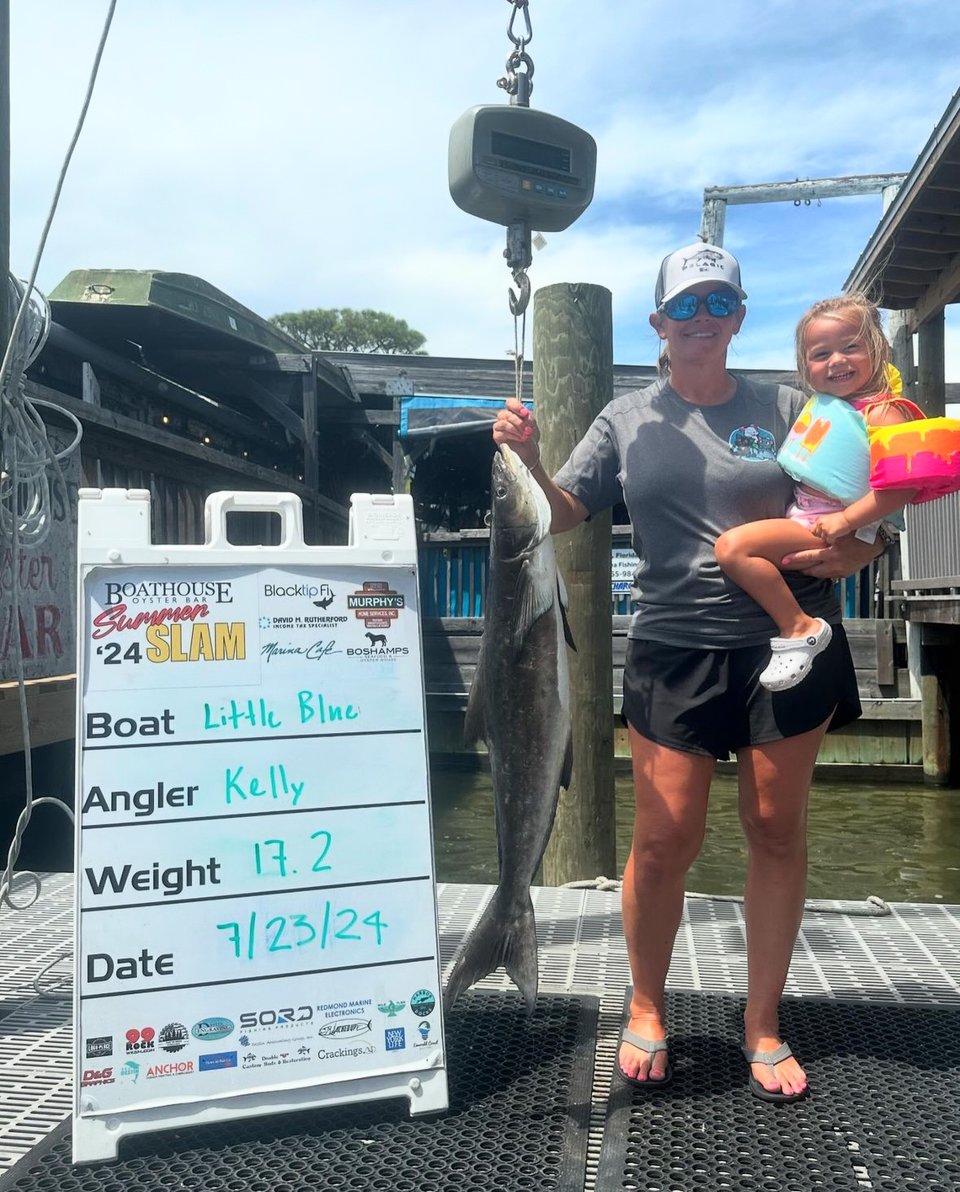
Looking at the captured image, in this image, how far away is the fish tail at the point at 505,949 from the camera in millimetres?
2590

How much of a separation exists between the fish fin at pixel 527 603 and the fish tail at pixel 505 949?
0.67m

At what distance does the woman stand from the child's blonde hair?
181 mm

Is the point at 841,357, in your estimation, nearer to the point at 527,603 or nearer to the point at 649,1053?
the point at 527,603

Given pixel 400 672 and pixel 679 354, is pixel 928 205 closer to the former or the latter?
pixel 679 354

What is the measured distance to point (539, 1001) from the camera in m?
3.04

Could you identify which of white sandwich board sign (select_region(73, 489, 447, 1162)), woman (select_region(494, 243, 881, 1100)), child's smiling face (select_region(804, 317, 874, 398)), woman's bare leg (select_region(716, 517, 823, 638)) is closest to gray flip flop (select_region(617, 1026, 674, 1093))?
woman (select_region(494, 243, 881, 1100))

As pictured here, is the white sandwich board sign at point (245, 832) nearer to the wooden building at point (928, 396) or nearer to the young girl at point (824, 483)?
the young girl at point (824, 483)

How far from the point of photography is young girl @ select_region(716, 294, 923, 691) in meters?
2.47

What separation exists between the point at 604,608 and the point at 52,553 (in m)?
4.03

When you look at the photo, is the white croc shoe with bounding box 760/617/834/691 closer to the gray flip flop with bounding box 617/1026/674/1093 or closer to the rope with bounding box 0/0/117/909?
the gray flip flop with bounding box 617/1026/674/1093

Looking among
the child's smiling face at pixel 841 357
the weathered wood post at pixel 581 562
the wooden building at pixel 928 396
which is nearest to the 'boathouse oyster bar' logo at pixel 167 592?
the child's smiling face at pixel 841 357

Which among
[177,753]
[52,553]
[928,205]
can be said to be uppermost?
[928,205]

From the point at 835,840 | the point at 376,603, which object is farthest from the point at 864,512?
the point at 835,840

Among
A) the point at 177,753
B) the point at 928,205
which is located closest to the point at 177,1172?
the point at 177,753
